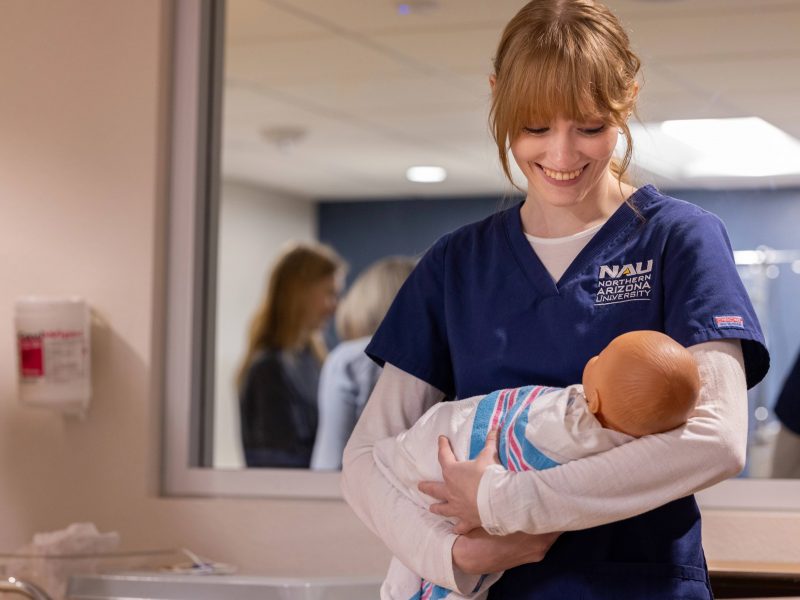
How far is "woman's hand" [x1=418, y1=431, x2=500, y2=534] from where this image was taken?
1.22m

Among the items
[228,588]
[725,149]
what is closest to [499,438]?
[228,588]

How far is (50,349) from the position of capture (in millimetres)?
2197

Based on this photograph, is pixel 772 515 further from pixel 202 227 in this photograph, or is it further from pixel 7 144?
pixel 7 144

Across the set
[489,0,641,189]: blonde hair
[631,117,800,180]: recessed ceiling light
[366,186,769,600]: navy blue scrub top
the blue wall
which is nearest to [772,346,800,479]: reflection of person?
[631,117,800,180]: recessed ceiling light

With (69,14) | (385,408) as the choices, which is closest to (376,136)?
(69,14)

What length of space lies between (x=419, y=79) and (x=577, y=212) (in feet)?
10.7

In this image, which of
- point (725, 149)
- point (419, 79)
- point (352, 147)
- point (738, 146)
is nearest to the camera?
point (725, 149)

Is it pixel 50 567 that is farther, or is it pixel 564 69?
pixel 50 567

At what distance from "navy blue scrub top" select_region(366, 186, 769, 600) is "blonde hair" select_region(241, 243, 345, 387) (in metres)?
3.38

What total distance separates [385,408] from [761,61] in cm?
202

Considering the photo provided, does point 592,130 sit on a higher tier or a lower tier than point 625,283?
higher

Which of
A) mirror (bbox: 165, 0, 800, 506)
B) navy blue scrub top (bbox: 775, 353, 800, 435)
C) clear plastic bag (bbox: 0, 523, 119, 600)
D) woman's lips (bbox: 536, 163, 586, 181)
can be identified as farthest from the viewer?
navy blue scrub top (bbox: 775, 353, 800, 435)

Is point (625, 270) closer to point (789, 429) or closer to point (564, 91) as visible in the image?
point (564, 91)

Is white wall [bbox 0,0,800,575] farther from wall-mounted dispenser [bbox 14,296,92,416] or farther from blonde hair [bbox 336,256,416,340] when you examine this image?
blonde hair [bbox 336,256,416,340]
